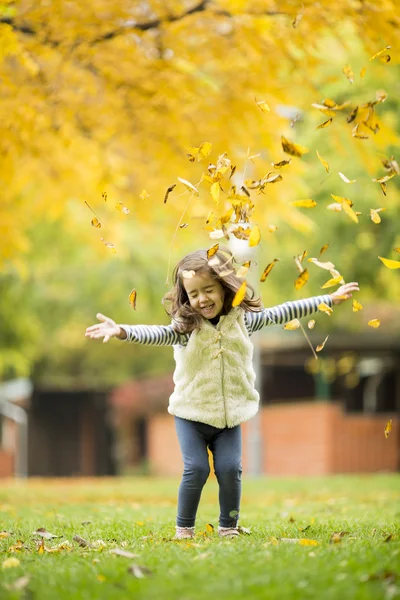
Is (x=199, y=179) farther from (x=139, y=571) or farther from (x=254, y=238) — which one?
(x=139, y=571)

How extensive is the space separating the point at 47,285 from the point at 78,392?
10.6 metres

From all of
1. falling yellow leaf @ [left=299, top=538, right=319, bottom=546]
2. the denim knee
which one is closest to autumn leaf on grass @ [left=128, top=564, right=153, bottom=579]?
falling yellow leaf @ [left=299, top=538, right=319, bottom=546]

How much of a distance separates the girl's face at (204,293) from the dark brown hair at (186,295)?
0.03 meters

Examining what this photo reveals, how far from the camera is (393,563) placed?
3.70 metres

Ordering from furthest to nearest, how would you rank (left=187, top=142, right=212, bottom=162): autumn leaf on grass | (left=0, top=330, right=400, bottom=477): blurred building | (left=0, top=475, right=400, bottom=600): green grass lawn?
(left=0, top=330, right=400, bottom=477): blurred building < (left=187, top=142, right=212, bottom=162): autumn leaf on grass < (left=0, top=475, right=400, bottom=600): green grass lawn

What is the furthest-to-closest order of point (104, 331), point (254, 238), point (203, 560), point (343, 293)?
point (343, 293), point (104, 331), point (254, 238), point (203, 560)

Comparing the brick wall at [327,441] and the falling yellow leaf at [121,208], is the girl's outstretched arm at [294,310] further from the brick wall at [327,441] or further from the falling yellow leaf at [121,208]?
the brick wall at [327,441]

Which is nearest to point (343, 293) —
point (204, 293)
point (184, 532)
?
point (204, 293)

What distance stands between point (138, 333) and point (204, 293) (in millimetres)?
422

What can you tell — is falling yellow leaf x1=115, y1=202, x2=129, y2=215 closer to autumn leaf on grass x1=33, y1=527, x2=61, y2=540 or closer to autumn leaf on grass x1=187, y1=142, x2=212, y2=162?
autumn leaf on grass x1=187, y1=142, x2=212, y2=162

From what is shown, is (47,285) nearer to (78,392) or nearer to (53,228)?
(53,228)

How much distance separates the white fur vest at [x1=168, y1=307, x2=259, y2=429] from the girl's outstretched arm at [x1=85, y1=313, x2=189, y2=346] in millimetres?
97

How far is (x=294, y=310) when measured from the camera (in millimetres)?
5301

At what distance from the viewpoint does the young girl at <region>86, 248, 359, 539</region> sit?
5.08 m
